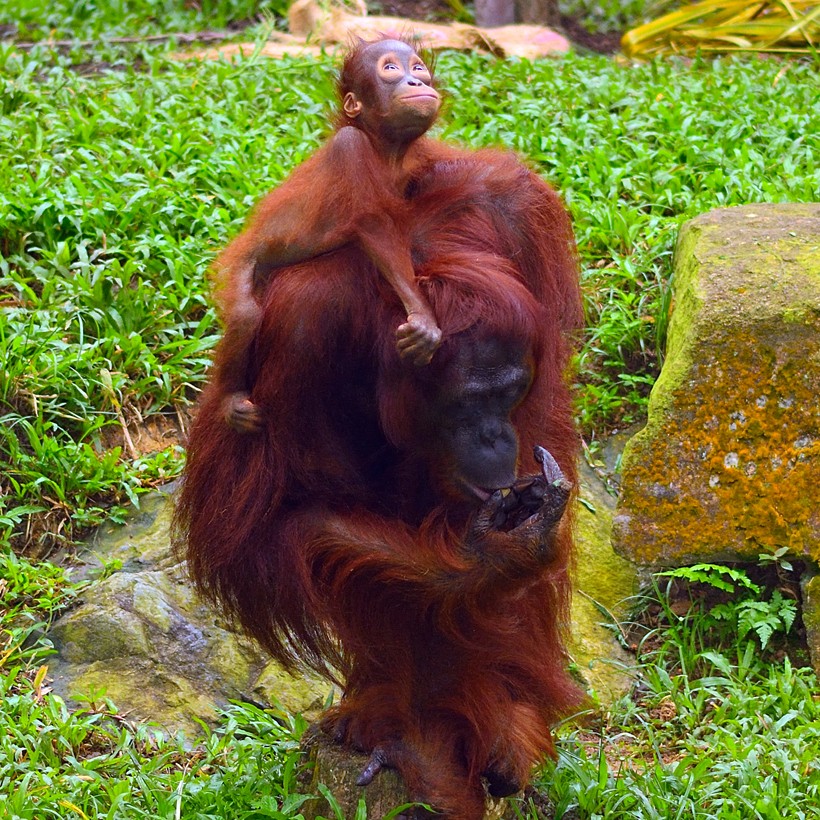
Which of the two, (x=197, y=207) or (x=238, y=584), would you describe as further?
(x=197, y=207)

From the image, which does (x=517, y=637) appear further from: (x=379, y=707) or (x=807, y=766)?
(x=807, y=766)

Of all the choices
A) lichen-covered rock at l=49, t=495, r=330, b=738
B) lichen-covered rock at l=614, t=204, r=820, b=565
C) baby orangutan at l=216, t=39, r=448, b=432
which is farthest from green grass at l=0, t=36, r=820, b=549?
baby orangutan at l=216, t=39, r=448, b=432

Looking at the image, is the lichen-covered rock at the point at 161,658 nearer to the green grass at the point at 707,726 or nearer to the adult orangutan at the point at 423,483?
the adult orangutan at the point at 423,483

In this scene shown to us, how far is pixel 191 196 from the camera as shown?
5230mm

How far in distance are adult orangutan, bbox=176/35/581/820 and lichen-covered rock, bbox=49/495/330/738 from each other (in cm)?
66

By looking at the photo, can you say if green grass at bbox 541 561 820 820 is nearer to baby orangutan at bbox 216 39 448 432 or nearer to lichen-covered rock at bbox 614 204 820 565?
lichen-covered rock at bbox 614 204 820 565

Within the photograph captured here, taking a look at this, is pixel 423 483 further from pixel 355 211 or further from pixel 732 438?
pixel 732 438

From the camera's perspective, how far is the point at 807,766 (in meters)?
3.37

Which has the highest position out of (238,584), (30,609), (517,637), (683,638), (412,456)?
(412,456)

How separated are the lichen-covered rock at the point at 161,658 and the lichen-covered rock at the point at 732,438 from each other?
47.0 inches

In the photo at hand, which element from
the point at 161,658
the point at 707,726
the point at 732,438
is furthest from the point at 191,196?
the point at 707,726

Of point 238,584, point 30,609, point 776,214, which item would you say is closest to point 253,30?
point 776,214

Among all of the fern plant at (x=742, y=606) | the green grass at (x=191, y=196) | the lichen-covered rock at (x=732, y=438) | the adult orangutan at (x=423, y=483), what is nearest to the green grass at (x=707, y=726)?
the fern plant at (x=742, y=606)

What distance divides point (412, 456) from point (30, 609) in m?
1.66
